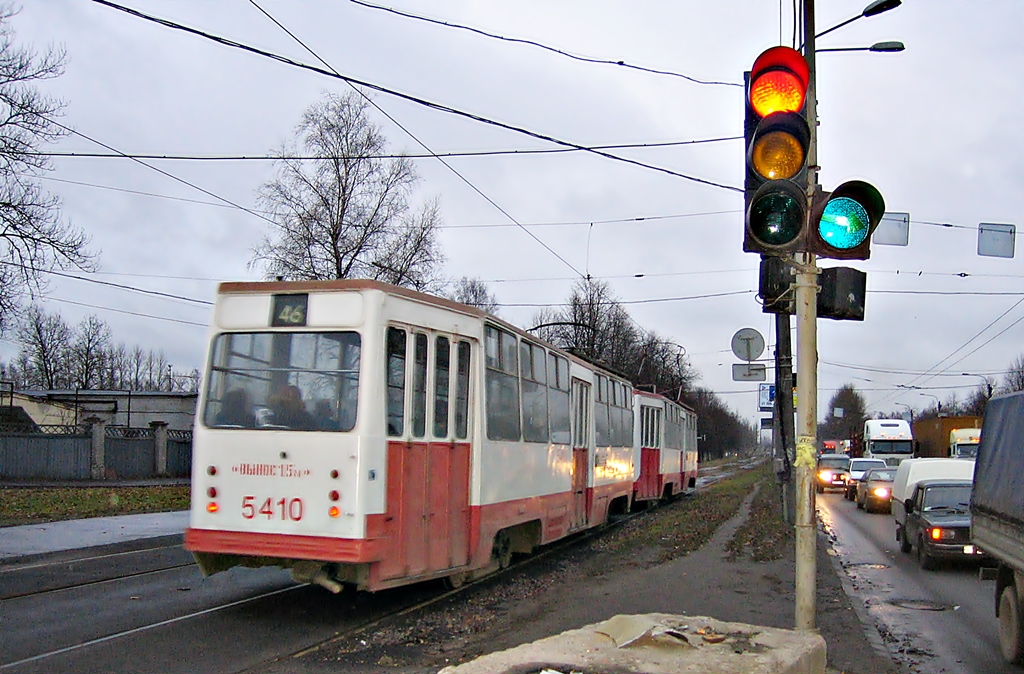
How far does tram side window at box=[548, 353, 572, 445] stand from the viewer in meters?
14.0

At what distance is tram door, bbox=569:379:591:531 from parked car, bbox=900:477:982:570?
17.9 feet

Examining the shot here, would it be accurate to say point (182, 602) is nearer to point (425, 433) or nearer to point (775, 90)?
point (425, 433)

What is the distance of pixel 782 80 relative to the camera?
19.4 feet

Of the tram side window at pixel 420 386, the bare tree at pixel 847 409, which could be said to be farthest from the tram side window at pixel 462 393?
the bare tree at pixel 847 409

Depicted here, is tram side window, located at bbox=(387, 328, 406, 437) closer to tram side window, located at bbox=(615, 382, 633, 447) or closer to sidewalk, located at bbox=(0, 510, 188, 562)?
sidewalk, located at bbox=(0, 510, 188, 562)

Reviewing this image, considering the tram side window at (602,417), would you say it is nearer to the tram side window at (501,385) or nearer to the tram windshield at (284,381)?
the tram side window at (501,385)

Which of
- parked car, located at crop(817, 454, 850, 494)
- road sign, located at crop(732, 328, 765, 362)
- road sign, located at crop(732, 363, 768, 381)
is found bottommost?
parked car, located at crop(817, 454, 850, 494)

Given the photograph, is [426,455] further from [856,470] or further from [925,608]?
[856,470]

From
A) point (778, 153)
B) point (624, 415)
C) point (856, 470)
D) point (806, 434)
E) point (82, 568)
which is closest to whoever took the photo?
point (778, 153)

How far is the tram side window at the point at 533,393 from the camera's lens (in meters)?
12.5

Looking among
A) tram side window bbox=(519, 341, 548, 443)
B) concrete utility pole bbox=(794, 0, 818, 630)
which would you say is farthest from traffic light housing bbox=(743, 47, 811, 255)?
tram side window bbox=(519, 341, 548, 443)

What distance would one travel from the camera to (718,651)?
5742 mm

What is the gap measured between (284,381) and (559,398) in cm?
616

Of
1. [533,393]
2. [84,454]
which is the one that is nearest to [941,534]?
[533,393]
